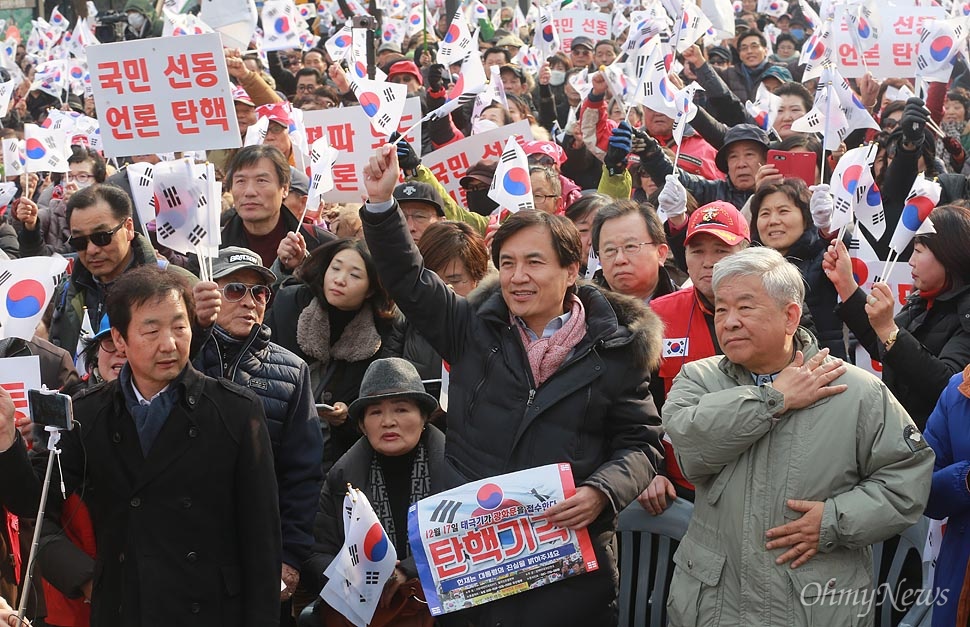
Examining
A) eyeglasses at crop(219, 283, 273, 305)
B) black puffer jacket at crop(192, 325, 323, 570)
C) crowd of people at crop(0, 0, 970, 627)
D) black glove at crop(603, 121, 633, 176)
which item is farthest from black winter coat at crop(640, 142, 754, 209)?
black puffer jacket at crop(192, 325, 323, 570)

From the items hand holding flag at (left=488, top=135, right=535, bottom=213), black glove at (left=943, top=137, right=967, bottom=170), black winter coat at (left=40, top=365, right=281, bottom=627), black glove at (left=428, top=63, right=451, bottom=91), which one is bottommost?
black winter coat at (left=40, top=365, right=281, bottom=627)

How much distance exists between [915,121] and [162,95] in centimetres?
424

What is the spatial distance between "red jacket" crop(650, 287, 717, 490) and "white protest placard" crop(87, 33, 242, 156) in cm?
251

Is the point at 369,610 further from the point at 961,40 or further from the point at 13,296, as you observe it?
the point at 961,40

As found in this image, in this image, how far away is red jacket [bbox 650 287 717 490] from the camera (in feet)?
15.8

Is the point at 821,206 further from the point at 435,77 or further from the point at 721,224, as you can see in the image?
the point at 435,77

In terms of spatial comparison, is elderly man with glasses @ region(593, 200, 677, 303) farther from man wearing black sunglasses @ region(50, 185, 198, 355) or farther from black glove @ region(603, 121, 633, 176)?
black glove @ region(603, 121, 633, 176)

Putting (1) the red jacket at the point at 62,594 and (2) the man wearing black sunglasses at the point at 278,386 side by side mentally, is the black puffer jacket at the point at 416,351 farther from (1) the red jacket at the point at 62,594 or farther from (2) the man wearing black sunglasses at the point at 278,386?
(1) the red jacket at the point at 62,594

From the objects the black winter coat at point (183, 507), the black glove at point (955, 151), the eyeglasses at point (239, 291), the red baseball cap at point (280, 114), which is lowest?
the black winter coat at point (183, 507)

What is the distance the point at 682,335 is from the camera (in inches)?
191

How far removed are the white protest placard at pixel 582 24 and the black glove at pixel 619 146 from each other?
7078 mm

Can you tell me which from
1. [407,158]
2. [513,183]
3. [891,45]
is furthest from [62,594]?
[891,45]

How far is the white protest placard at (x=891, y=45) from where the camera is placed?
912 cm

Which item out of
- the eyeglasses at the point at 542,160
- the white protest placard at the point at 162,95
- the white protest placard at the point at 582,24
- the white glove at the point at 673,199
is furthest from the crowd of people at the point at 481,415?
the white protest placard at the point at 582,24
